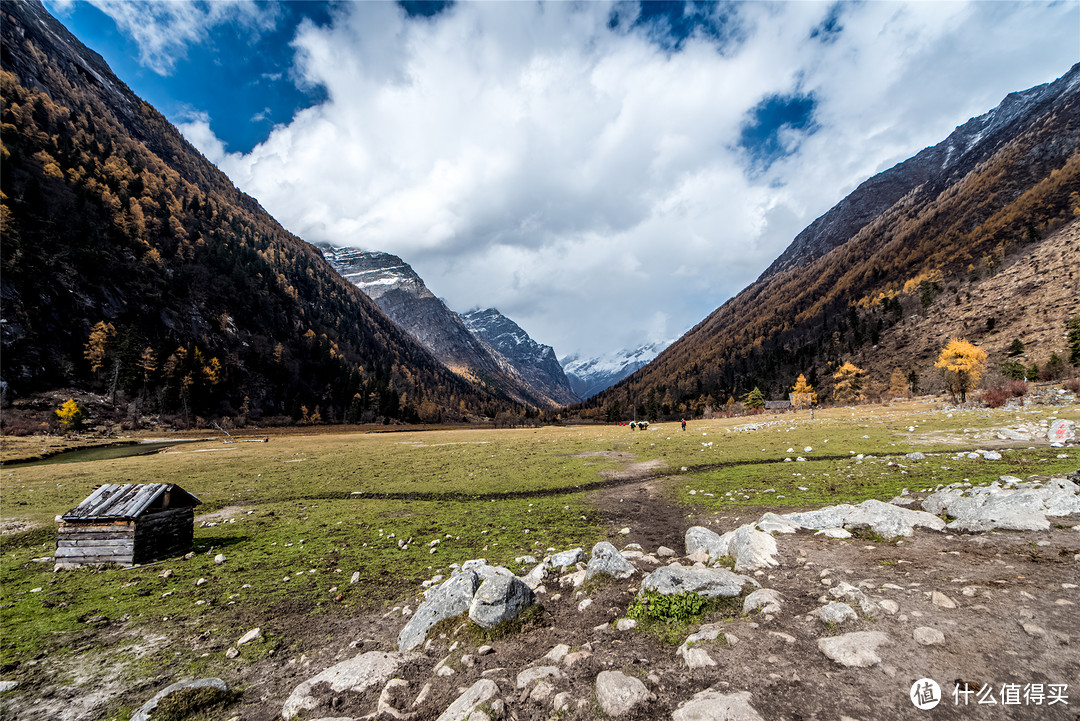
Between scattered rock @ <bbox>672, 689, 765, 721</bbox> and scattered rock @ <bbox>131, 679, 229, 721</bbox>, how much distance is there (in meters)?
6.70

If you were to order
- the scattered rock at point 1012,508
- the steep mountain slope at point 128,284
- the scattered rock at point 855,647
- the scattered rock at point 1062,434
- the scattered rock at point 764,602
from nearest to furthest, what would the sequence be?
the scattered rock at point 855,647, the scattered rock at point 764,602, the scattered rock at point 1012,508, the scattered rock at point 1062,434, the steep mountain slope at point 128,284

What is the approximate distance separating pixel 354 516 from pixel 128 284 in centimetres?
15417

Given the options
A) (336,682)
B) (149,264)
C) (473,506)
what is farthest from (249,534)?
(149,264)

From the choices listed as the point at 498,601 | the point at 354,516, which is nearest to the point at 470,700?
the point at 498,601

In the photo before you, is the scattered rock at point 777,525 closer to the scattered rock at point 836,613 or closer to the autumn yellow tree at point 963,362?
the scattered rock at point 836,613

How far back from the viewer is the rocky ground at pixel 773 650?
4.37 m

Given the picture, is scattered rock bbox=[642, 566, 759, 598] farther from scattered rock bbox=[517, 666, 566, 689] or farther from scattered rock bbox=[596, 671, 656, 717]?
scattered rock bbox=[517, 666, 566, 689]

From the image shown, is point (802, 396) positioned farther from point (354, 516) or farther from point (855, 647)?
point (855, 647)

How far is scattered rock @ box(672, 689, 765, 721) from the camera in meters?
4.17

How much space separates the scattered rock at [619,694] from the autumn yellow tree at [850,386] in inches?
5601

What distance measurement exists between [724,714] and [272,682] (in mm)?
6863

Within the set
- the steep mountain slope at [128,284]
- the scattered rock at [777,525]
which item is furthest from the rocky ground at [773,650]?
the steep mountain slope at [128,284]

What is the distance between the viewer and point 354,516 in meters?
17.1

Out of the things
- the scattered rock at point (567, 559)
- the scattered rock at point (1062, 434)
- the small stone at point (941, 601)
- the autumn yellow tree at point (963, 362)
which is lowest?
the scattered rock at point (567, 559)
